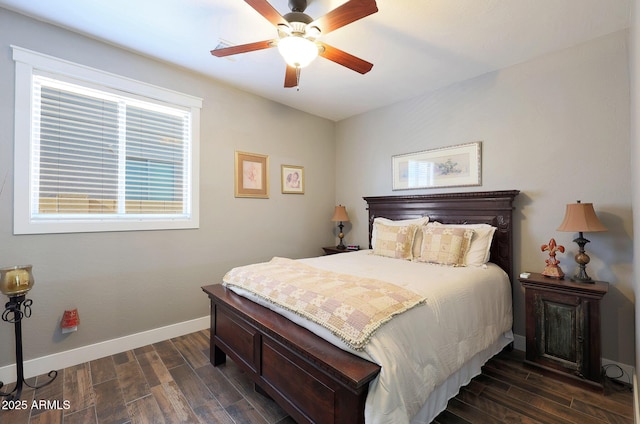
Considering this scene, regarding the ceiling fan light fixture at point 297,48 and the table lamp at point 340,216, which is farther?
the table lamp at point 340,216

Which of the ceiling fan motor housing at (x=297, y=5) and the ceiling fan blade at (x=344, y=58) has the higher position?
the ceiling fan motor housing at (x=297, y=5)

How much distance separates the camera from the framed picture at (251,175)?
11.4 feet

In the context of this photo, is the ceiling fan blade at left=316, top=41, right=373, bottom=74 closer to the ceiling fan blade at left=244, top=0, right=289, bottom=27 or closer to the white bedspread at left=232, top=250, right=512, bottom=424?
the ceiling fan blade at left=244, top=0, right=289, bottom=27

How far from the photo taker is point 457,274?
7.36 feet

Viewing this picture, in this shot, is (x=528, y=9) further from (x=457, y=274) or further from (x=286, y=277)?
(x=286, y=277)

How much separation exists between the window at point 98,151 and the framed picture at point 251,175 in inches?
20.6

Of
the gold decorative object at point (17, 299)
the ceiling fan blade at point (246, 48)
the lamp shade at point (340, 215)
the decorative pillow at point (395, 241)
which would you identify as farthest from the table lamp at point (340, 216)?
the gold decorative object at point (17, 299)

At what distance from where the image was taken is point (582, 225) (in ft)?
7.09

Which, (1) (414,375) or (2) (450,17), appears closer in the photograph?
(1) (414,375)

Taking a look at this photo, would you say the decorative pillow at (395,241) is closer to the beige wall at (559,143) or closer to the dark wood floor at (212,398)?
the beige wall at (559,143)

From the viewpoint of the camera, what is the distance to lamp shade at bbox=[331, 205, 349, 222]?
165 inches

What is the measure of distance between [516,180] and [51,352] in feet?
14.7

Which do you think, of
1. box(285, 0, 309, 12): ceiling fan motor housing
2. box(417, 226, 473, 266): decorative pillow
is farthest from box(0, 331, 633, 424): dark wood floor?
box(285, 0, 309, 12): ceiling fan motor housing

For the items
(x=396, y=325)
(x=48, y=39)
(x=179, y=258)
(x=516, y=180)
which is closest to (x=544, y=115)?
(x=516, y=180)
